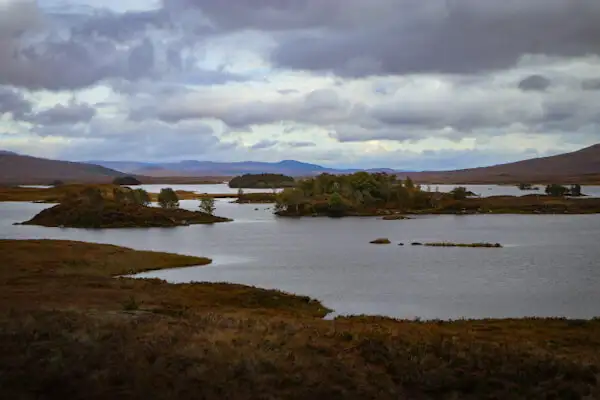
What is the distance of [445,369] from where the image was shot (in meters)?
18.9

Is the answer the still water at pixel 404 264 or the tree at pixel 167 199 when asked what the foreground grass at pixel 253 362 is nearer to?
the still water at pixel 404 264

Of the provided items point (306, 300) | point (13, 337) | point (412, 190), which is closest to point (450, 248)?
point (306, 300)

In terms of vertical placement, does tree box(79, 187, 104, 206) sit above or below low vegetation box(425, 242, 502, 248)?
above

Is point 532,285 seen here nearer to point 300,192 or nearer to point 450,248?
point 450,248

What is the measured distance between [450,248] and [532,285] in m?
32.9

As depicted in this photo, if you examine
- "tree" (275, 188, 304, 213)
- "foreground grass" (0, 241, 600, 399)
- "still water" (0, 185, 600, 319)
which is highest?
"tree" (275, 188, 304, 213)

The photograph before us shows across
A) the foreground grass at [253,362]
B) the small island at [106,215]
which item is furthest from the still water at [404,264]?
the foreground grass at [253,362]

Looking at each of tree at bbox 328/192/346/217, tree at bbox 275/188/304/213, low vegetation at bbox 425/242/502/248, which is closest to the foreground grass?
low vegetation at bbox 425/242/502/248

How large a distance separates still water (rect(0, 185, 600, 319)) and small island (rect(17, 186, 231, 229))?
869cm

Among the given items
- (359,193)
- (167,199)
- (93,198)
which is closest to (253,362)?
(93,198)

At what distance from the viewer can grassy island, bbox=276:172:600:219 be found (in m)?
176

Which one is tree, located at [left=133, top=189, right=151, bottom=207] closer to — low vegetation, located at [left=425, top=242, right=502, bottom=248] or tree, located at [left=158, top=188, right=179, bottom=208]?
tree, located at [left=158, top=188, right=179, bottom=208]

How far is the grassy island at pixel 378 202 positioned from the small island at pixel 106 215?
A: 103 feet

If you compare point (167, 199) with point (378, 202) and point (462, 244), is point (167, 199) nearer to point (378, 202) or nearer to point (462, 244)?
point (378, 202)
